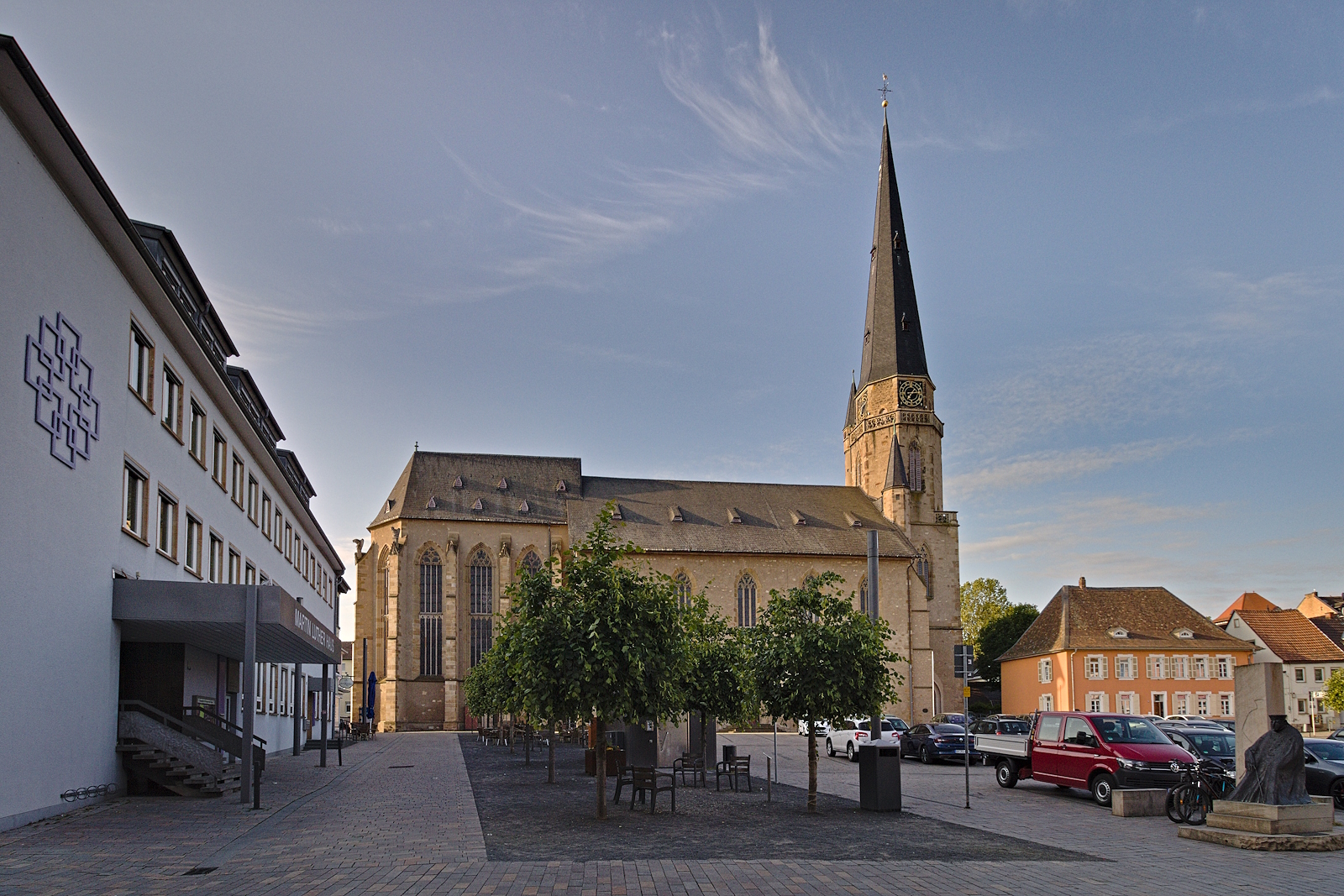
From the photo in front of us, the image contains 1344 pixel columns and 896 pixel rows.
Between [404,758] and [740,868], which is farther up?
[740,868]

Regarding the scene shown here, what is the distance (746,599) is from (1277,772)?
56188 millimetres

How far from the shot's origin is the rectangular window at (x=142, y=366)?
21.1 metres

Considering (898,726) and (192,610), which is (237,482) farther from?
(898,726)

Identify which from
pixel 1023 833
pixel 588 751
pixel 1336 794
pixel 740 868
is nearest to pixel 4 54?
pixel 740 868

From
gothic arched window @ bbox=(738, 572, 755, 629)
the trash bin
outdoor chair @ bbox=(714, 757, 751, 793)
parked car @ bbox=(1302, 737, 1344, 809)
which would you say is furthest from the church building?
the trash bin

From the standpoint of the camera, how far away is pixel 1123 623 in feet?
219

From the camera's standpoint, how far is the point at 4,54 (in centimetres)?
1436

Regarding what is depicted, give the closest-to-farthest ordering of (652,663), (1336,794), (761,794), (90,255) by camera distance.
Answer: (652,663) → (90,255) → (1336,794) → (761,794)

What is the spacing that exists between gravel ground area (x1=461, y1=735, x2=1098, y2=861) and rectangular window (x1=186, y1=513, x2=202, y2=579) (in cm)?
884

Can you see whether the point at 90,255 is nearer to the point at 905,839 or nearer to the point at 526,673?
the point at 526,673

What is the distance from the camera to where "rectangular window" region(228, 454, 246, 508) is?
100 feet

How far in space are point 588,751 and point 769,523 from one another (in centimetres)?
4612

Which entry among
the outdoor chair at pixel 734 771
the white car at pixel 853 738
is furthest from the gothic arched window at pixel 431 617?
the outdoor chair at pixel 734 771

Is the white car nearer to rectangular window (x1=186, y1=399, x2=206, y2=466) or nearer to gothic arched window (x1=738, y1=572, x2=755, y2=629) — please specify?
rectangular window (x1=186, y1=399, x2=206, y2=466)
